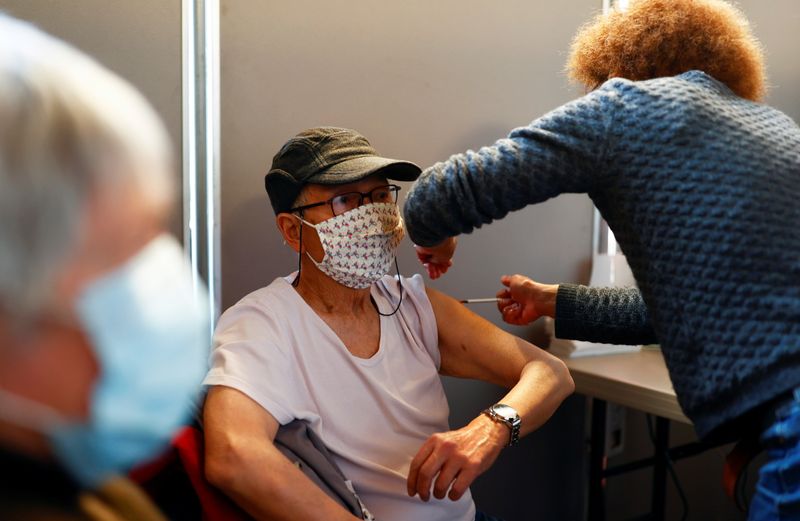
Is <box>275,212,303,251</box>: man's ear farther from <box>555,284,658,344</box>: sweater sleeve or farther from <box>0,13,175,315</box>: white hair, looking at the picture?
<box>0,13,175,315</box>: white hair

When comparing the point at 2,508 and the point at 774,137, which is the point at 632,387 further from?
the point at 2,508

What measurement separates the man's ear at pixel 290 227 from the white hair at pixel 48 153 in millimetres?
1006

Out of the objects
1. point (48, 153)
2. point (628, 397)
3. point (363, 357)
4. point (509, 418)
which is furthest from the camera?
point (628, 397)

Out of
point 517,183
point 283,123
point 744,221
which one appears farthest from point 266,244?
point 744,221

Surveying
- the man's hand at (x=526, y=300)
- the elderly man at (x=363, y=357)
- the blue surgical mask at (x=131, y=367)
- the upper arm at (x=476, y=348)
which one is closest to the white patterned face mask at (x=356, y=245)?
the elderly man at (x=363, y=357)

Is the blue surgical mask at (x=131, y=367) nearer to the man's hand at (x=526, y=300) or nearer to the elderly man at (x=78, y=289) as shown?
the elderly man at (x=78, y=289)

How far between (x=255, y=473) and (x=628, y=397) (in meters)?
1.22

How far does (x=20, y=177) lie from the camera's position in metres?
0.47

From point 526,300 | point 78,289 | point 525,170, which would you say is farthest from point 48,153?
point 526,300

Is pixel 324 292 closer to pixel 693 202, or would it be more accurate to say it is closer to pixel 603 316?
pixel 603 316

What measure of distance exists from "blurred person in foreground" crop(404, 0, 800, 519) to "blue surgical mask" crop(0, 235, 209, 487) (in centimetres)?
64

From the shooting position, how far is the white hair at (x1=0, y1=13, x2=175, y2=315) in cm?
47

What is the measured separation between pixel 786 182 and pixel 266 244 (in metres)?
1.21

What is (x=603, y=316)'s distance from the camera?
1477 millimetres
